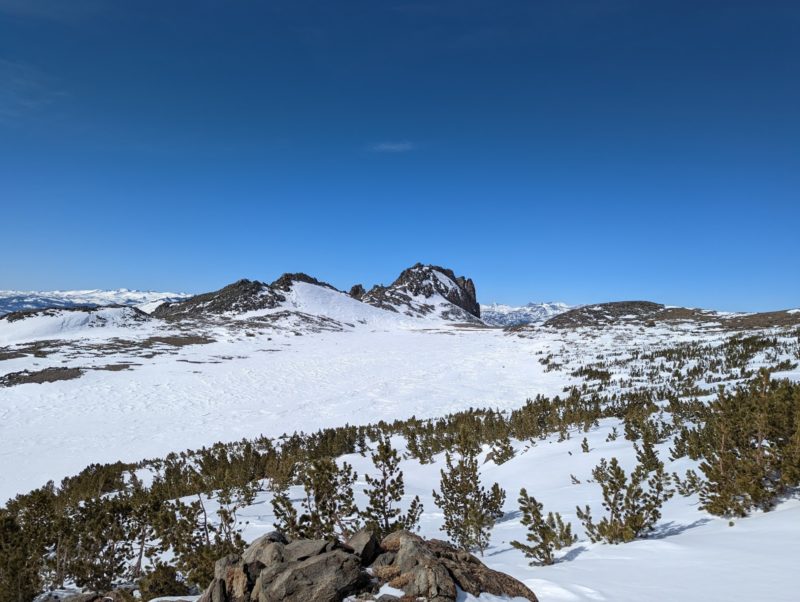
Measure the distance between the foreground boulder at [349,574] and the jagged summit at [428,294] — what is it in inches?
4385

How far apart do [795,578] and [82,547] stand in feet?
26.2

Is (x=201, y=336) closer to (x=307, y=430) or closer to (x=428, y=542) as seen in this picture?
(x=307, y=430)

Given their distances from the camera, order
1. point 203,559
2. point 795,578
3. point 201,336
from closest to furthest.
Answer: point 795,578 → point 203,559 → point 201,336

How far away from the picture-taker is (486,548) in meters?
6.17

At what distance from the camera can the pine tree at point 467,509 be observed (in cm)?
598

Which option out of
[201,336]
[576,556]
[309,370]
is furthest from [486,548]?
[201,336]

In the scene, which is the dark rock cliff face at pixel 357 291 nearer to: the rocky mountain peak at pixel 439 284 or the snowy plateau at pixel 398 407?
the rocky mountain peak at pixel 439 284

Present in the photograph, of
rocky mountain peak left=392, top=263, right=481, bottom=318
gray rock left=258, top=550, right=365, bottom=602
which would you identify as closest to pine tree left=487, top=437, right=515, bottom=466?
gray rock left=258, top=550, right=365, bottom=602

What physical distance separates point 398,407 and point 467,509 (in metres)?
14.3

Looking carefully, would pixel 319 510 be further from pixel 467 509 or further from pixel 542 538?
pixel 542 538

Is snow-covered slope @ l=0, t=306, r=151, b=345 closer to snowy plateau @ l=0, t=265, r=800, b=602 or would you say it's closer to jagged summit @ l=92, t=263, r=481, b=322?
snowy plateau @ l=0, t=265, r=800, b=602

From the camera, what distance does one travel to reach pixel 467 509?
6.31m

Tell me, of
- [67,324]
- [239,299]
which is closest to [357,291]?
[239,299]

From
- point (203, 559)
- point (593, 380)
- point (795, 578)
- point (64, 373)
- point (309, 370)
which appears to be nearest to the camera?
point (795, 578)
